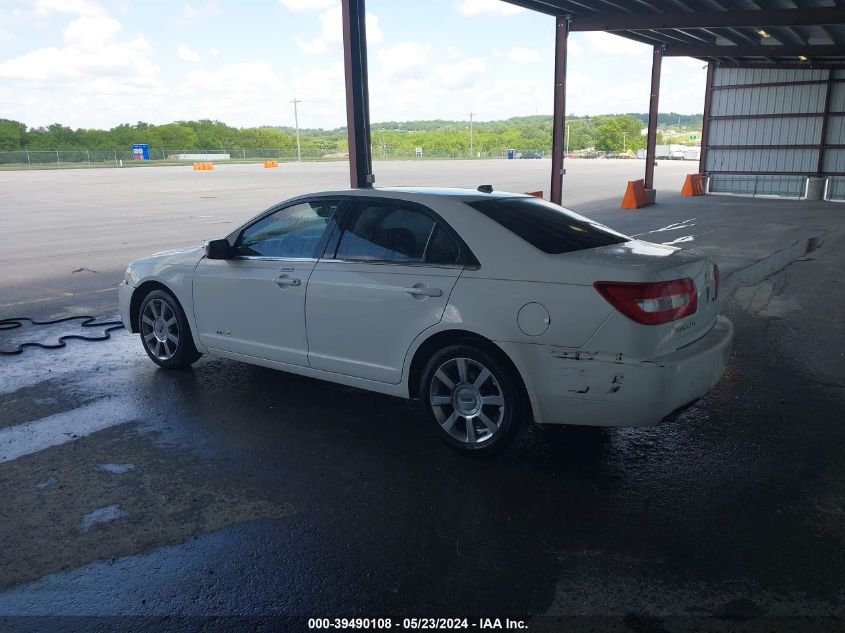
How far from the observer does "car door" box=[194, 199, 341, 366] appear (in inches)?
194

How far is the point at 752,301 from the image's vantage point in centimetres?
873

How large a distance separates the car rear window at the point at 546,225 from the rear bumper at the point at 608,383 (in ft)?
2.17

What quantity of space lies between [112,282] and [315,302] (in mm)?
6718

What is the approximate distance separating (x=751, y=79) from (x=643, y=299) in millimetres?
28743

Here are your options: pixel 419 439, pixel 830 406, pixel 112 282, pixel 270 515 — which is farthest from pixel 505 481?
pixel 112 282

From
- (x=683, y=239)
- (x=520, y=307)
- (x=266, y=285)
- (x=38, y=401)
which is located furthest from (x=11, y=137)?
(x=520, y=307)

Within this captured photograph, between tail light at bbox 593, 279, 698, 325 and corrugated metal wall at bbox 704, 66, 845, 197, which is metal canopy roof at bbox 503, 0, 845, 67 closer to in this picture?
corrugated metal wall at bbox 704, 66, 845, 197

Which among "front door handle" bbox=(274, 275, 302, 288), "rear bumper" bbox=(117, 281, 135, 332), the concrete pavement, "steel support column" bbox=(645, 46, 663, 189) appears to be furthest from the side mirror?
"steel support column" bbox=(645, 46, 663, 189)

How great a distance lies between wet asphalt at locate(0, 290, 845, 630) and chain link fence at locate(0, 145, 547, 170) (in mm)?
70532

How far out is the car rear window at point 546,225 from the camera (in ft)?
13.9

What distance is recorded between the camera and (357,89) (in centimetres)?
1101

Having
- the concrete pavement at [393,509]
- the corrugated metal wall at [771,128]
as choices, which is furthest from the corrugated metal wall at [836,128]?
the concrete pavement at [393,509]

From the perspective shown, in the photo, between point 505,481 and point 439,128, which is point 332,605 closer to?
Result: point 505,481

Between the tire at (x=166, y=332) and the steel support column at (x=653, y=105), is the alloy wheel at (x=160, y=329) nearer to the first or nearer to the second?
the tire at (x=166, y=332)
